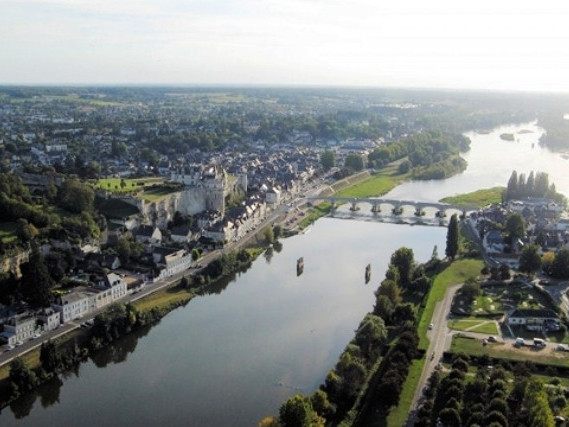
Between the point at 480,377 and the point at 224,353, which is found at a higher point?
the point at 480,377

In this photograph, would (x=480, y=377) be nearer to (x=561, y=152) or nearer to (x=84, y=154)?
(x=84, y=154)

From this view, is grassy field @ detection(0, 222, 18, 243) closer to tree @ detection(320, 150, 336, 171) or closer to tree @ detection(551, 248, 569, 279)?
tree @ detection(551, 248, 569, 279)

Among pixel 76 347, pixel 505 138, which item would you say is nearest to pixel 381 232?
pixel 76 347

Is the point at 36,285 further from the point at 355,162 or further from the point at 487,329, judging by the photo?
the point at 355,162

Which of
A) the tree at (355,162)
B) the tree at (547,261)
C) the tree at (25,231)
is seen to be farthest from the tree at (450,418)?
the tree at (355,162)

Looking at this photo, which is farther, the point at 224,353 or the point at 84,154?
the point at 84,154

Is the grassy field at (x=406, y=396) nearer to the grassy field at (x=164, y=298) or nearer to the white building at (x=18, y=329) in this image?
the grassy field at (x=164, y=298)

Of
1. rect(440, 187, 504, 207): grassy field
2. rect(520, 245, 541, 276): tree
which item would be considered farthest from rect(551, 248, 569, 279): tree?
rect(440, 187, 504, 207): grassy field
